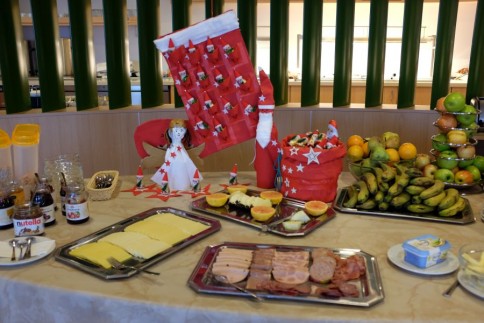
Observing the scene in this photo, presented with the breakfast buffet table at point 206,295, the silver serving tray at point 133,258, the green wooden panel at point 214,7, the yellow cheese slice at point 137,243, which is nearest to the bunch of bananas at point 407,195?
the breakfast buffet table at point 206,295

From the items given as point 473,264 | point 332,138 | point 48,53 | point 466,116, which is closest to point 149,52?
point 48,53

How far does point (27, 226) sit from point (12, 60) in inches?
77.4

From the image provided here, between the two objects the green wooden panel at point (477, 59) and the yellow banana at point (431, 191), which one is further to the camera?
the green wooden panel at point (477, 59)

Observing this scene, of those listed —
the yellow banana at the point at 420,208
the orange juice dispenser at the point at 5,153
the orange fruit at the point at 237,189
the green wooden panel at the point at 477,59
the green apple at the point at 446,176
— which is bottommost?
the yellow banana at the point at 420,208

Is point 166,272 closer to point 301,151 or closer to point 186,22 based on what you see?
point 301,151

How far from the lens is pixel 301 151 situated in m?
1.62

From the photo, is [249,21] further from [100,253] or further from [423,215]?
[100,253]

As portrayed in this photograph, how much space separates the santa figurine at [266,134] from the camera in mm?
1797

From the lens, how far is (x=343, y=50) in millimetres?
2873

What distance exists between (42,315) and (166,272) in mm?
329

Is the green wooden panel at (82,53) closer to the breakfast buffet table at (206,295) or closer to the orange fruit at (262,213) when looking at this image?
the breakfast buffet table at (206,295)

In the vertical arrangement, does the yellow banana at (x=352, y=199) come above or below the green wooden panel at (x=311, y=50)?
below

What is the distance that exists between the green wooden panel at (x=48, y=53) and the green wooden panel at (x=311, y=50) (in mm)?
1650

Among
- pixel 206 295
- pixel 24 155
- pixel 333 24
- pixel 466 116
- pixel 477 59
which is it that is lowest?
pixel 206 295
